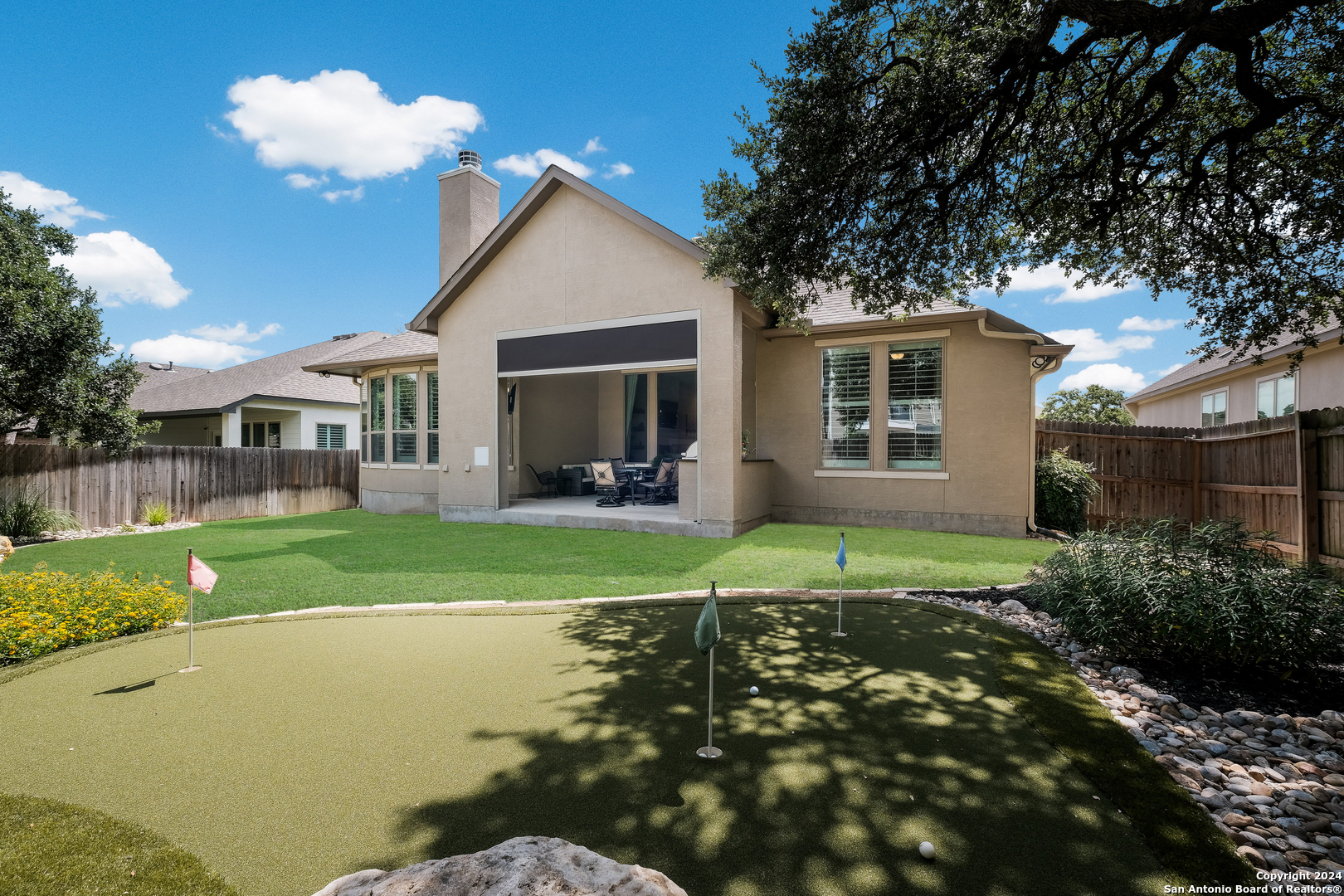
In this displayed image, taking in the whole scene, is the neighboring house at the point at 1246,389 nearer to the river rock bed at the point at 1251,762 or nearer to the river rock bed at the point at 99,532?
the river rock bed at the point at 1251,762

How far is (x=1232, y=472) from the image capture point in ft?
31.5

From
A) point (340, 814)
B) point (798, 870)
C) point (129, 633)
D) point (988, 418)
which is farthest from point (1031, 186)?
point (129, 633)

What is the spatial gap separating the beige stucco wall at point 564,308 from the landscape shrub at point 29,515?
25.3 ft

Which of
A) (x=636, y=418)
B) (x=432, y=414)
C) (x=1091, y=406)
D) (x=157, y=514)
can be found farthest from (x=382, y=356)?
(x=1091, y=406)

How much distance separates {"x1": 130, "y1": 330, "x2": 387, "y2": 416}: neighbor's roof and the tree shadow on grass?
17952 mm

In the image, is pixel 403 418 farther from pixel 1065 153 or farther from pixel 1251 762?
pixel 1251 762

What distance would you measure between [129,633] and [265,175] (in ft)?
72.7

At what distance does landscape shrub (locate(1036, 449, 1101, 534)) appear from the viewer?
11.0m

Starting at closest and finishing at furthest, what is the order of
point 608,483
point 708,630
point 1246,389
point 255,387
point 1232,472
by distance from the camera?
1. point 708,630
2. point 1232,472
3. point 608,483
4. point 1246,389
5. point 255,387

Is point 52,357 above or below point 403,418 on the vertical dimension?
above

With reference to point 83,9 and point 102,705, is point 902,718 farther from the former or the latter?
point 83,9

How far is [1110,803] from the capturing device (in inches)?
98.3

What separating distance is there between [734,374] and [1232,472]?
334 inches

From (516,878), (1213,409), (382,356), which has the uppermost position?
(382,356)
